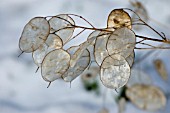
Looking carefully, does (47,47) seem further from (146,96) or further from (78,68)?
(146,96)

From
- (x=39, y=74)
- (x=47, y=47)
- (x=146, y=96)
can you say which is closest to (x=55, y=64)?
(x=47, y=47)

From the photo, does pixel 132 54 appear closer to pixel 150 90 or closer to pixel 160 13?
pixel 150 90

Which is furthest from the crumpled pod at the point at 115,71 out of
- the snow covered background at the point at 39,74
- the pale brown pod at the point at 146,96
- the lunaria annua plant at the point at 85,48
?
the snow covered background at the point at 39,74

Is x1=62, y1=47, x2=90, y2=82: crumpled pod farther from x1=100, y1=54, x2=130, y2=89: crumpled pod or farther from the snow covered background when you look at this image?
→ the snow covered background

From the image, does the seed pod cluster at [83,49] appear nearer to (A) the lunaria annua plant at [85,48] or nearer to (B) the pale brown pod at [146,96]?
(A) the lunaria annua plant at [85,48]

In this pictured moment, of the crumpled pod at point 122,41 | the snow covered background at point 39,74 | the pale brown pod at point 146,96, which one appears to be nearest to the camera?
the crumpled pod at point 122,41

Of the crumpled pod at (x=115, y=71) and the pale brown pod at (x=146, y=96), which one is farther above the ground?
the crumpled pod at (x=115, y=71)

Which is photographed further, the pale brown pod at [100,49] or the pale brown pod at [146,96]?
the pale brown pod at [146,96]

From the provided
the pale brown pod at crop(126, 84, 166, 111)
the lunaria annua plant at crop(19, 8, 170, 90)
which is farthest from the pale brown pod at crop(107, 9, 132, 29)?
the pale brown pod at crop(126, 84, 166, 111)
